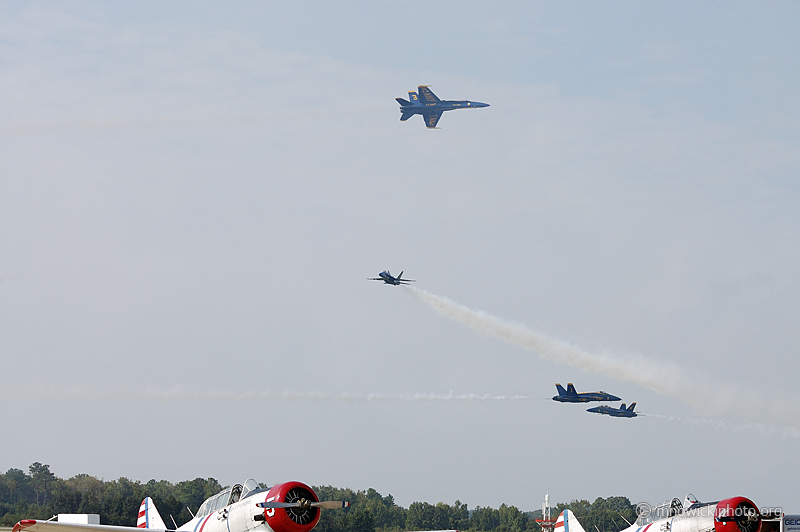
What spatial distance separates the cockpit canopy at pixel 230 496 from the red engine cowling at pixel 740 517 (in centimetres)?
1747

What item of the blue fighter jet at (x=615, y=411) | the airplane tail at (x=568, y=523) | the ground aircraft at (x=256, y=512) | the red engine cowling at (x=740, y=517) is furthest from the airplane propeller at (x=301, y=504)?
the blue fighter jet at (x=615, y=411)

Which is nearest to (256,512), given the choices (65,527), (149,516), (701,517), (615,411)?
(65,527)

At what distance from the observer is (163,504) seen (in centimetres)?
13875

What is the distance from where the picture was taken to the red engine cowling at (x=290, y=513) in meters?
29.0

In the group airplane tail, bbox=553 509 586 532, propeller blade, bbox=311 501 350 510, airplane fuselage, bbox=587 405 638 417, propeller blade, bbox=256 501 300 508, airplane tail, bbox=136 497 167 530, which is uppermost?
airplane fuselage, bbox=587 405 638 417

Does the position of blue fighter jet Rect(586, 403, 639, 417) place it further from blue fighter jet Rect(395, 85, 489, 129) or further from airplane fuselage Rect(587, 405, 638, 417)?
blue fighter jet Rect(395, 85, 489, 129)

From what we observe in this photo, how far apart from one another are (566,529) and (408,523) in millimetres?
135611

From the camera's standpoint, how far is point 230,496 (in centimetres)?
3222

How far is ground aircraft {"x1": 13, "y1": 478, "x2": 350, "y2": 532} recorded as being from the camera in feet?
95.2

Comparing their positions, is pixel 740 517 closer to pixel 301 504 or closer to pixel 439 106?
pixel 301 504

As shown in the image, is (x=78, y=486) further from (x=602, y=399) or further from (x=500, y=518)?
(x=602, y=399)

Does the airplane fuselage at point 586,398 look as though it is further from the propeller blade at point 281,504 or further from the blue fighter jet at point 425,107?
the propeller blade at point 281,504

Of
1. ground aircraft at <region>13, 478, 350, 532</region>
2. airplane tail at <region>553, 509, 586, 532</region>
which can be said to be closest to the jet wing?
ground aircraft at <region>13, 478, 350, 532</region>

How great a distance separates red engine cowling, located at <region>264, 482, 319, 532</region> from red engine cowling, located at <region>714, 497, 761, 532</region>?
1631 centimetres
